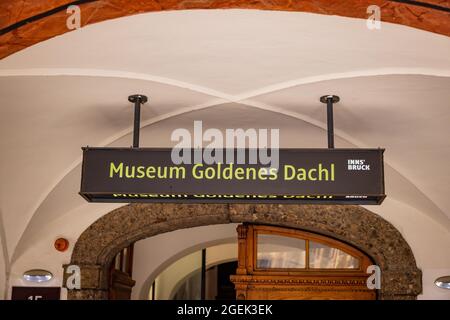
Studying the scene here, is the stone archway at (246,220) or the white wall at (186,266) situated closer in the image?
the stone archway at (246,220)

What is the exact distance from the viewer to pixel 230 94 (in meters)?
5.16

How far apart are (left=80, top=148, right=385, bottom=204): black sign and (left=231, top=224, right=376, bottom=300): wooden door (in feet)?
10.1

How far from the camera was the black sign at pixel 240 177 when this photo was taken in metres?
4.46

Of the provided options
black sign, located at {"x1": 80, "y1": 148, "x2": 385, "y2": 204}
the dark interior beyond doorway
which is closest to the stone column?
black sign, located at {"x1": 80, "y1": 148, "x2": 385, "y2": 204}

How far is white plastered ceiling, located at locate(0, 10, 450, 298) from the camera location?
4117 mm

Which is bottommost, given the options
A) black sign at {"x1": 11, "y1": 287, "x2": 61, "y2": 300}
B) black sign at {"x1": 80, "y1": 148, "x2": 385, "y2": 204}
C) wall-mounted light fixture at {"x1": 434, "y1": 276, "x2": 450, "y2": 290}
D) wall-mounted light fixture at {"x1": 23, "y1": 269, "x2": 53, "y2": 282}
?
black sign at {"x1": 11, "y1": 287, "x2": 61, "y2": 300}

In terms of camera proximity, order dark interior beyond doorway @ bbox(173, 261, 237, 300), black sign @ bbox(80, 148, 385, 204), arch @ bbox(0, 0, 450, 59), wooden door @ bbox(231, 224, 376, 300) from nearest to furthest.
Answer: arch @ bbox(0, 0, 450, 59), black sign @ bbox(80, 148, 385, 204), wooden door @ bbox(231, 224, 376, 300), dark interior beyond doorway @ bbox(173, 261, 237, 300)

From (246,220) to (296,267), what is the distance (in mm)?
849

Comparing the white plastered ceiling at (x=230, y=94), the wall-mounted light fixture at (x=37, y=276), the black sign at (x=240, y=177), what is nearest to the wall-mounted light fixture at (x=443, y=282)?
the white plastered ceiling at (x=230, y=94)

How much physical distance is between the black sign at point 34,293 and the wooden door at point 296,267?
1.84 m

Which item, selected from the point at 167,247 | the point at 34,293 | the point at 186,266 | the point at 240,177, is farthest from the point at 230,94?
the point at 186,266

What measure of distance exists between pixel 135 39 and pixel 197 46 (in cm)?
38

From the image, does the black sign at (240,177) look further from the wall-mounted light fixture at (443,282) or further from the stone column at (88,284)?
the stone column at (88,284)

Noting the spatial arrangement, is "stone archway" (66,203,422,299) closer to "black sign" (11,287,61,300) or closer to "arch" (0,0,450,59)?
"black sign" (11,287,61,300)
